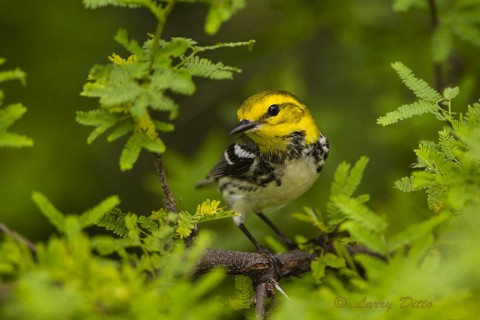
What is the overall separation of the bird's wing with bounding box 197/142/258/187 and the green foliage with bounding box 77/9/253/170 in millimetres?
1639

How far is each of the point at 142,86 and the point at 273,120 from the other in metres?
1.70

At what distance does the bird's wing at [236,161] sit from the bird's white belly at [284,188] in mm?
132

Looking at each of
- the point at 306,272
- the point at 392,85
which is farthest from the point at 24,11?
the point at 306,272

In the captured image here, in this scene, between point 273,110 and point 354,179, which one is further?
point 273,110

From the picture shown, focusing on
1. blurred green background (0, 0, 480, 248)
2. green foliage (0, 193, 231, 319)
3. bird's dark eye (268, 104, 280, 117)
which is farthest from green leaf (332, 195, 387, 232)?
blurred green background (0, 0, 480, 248)

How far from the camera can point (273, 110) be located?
3.80m

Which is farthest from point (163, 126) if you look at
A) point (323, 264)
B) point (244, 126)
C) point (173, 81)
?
point (244, 126)

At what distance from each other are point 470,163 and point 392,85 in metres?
2.99

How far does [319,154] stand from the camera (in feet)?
13.2

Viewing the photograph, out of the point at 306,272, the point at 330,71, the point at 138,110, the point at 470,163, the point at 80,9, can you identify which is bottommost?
the point at 470,163

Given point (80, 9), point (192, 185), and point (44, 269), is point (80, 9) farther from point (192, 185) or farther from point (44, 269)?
point (44, 269)

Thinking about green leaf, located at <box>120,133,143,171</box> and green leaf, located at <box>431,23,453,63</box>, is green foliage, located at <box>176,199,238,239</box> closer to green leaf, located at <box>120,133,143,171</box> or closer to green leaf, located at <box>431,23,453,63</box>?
green leaf, located at <box>120,133,143,171</box>

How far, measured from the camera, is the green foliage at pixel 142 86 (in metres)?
2.16
